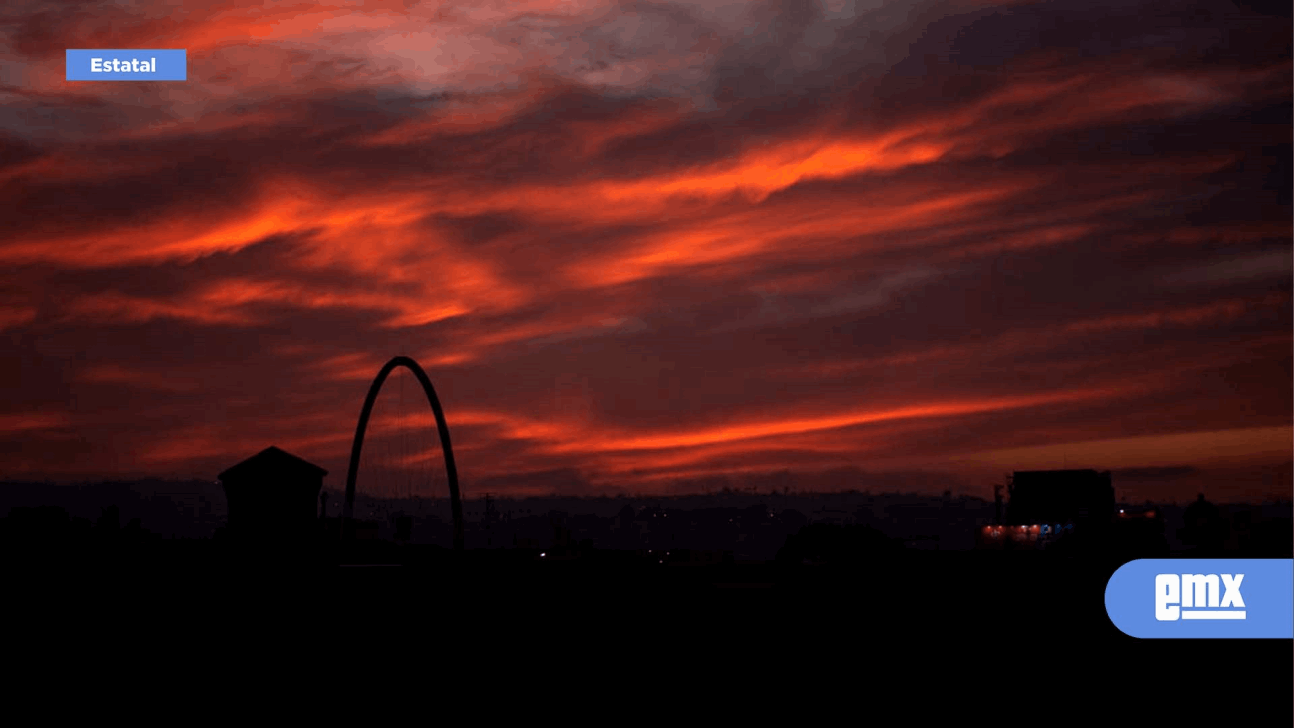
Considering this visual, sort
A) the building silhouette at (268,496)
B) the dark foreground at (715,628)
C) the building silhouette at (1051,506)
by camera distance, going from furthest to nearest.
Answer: the building silhouette at (1051,506) < the building silhouette at (268,496) < the dark foreground at (715,628)

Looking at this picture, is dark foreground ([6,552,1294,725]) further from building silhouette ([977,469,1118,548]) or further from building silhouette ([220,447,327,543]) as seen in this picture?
building silhouette ([977,469,1118,548])

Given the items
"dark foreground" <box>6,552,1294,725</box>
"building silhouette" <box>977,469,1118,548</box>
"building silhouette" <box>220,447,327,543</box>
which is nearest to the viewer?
"dark foreground" <box>6,552,1294,725</box>

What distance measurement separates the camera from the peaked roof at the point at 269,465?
250 feet

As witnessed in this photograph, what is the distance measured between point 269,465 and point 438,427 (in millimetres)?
11015

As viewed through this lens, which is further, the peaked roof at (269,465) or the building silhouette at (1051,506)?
the building silhouette at (1051,506)

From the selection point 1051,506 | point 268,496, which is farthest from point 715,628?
point 1051,506

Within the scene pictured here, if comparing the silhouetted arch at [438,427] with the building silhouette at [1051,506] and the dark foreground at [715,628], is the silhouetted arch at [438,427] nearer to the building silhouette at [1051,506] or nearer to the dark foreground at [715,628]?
the dark foreground at [715,628]

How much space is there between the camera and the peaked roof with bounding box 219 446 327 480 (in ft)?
250

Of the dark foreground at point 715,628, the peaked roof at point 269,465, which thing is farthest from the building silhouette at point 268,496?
the dark foreground at point 715,628

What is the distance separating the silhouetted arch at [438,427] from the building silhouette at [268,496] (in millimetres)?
6516

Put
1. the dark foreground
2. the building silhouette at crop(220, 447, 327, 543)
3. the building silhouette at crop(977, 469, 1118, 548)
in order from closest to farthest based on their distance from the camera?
1. the dark foreground
2. the building silhouette at crop(220, 447, 327, 543)
3. the building silhouette at crop(977, 469, 1118, 548)

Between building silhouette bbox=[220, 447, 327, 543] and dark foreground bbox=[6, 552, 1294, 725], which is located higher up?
building silhouette bbox=[220, 447, 327, 543]

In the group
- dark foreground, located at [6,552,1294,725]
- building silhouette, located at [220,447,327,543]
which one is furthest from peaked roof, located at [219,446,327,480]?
dark foreground, located at [6,552,1294,725]

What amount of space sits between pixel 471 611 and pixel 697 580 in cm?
1339
